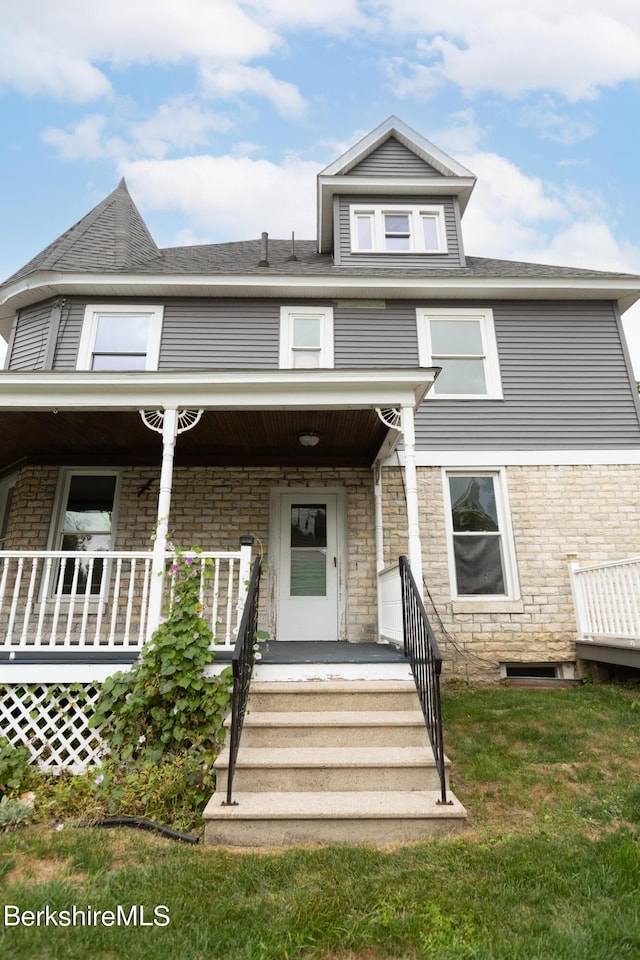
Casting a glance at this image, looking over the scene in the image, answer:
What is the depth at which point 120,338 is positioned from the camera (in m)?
7.63

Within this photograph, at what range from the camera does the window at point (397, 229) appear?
861cm

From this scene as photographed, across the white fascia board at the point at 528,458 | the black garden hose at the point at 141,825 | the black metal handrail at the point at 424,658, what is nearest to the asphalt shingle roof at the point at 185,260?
the white fascia board at the point at 528,458

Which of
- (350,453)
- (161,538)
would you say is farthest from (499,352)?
(161,538)

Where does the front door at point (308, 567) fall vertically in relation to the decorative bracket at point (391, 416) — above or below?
below

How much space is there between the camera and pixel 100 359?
754cm

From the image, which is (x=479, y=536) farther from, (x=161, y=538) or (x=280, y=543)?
(x=161, y=538)

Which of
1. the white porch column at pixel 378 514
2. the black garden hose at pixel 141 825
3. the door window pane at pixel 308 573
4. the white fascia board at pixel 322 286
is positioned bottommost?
the black garden hose at pixel 141 825

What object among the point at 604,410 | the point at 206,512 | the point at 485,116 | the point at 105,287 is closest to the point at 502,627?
the point at 604,410

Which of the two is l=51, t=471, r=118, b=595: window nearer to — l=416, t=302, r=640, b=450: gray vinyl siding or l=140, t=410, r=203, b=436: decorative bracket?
l=140, t=410, r=203, b=436: decorative bracket

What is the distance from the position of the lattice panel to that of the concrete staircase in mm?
1396

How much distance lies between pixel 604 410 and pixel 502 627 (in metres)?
3.54

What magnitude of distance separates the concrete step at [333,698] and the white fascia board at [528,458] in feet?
12.2

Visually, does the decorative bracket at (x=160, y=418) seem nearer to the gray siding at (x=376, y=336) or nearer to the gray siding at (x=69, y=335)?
the gray siding at (x=69, y=335)

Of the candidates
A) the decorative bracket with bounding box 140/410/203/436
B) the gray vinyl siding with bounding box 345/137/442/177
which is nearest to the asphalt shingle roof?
the gray vinyl siding with bounding box 345/137/442/177
